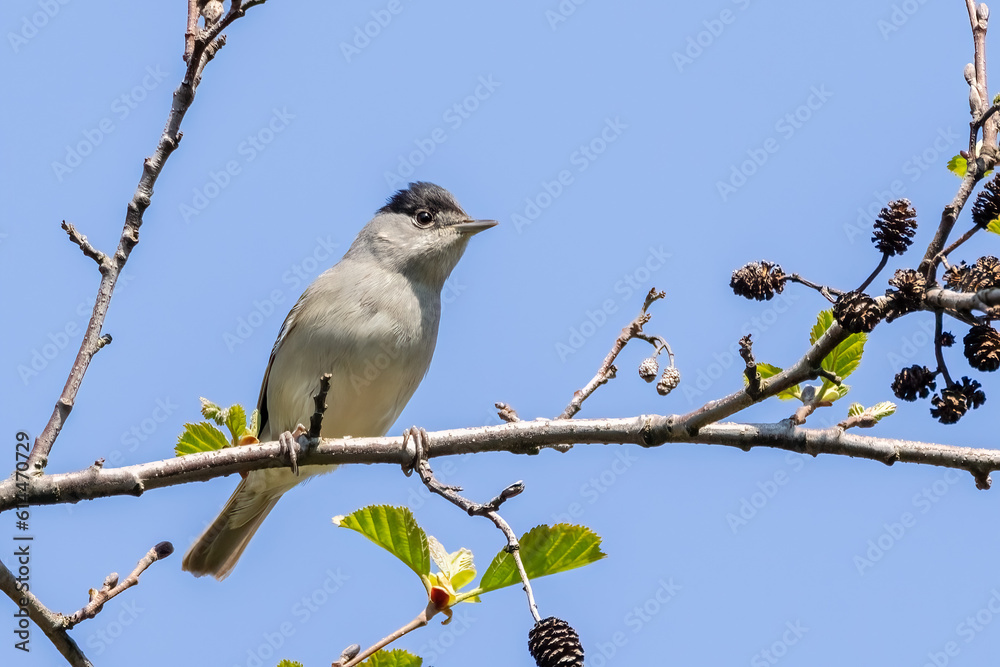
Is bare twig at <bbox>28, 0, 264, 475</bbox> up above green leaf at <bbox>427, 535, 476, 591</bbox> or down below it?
above

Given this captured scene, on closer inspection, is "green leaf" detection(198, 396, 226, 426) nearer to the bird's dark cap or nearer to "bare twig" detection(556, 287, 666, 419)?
"bare twig" detection(556, 287, 666, 419)

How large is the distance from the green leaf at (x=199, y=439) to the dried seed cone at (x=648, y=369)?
78.3 inches

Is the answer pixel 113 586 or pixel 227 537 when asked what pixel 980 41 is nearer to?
pixel 113 586

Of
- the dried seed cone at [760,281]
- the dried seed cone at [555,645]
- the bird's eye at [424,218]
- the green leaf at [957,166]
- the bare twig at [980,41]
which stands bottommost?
the dried seed cone at [555,645]

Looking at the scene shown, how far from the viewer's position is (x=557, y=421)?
11.9 ft

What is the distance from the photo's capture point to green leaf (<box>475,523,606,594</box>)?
3246mm

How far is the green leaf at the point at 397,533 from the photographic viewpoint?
3316 millimetres

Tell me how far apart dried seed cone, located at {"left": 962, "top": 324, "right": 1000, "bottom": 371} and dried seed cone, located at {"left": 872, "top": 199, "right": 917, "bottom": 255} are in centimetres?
30

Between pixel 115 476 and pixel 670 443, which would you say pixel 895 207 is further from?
pixel 115 476

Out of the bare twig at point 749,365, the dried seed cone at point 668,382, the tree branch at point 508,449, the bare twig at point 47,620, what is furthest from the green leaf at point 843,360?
the bare twig at point 47,620

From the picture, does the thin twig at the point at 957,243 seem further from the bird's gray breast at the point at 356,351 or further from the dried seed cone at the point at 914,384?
the bird's gray breast at the point at 356,351

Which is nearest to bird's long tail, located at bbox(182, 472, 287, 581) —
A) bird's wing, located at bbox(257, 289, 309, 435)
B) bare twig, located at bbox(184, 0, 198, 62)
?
bird's wing, located at bbox(257, 289, 309, 435)

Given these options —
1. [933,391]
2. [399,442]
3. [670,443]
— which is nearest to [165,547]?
[399,442]

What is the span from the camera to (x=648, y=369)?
3.79 meters
